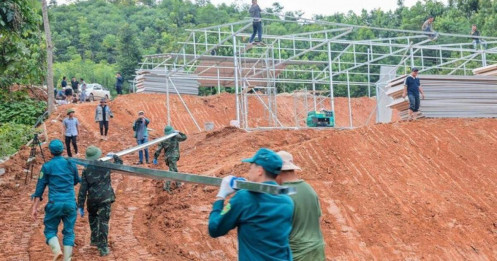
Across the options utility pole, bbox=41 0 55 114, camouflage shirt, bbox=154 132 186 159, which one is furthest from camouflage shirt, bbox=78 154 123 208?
utility pole, bbox=41 0 55 114

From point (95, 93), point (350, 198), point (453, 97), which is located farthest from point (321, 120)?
point (95, 93)

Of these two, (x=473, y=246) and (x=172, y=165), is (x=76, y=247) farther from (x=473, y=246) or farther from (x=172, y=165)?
(x=473, y=246)

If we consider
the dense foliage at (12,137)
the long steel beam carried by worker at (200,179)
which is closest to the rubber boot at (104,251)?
the long steel beam carried by worker at (200,179)

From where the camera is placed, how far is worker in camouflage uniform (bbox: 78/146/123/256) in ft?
32.9

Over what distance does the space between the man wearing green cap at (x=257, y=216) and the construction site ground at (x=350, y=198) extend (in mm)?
5797

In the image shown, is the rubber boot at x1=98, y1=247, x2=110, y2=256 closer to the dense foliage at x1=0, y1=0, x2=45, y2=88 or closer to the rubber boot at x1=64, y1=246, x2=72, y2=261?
the rubber boot at x1=64, y1=246, x2=72, y2=261

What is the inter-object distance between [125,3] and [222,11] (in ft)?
85.1

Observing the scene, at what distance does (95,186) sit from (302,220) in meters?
4.88

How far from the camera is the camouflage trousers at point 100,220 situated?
33.5 ft

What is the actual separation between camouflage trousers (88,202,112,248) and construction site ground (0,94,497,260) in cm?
26

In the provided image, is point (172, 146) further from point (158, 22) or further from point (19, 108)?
point (158, 22)

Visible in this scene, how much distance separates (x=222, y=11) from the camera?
248 ft

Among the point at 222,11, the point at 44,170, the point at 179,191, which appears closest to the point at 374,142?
the point at 179,191

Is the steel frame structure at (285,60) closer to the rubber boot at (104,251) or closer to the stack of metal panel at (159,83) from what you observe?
the stack of metal panel at (159,83)
